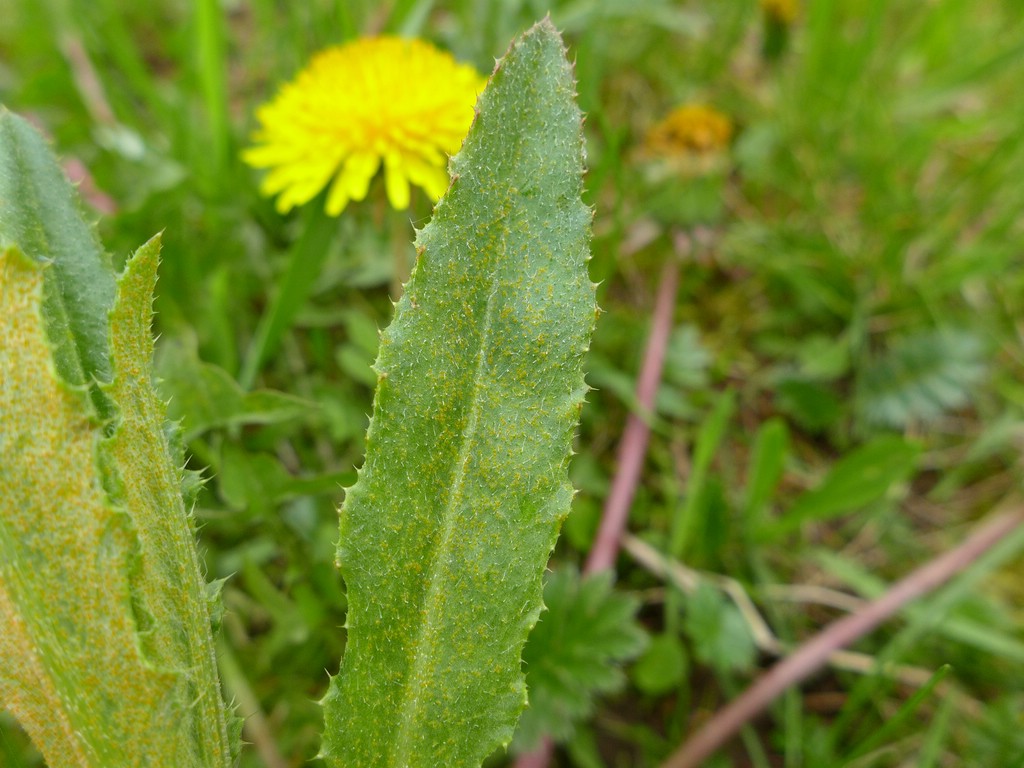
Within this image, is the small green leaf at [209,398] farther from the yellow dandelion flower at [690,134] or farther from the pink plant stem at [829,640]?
the yellow dandelion flower at [690,134]

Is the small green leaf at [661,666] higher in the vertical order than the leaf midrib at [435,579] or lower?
lower

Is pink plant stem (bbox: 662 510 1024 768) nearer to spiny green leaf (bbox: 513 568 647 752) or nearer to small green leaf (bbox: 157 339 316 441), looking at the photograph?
spiny green leaf (bbox: 513 568 647 752)

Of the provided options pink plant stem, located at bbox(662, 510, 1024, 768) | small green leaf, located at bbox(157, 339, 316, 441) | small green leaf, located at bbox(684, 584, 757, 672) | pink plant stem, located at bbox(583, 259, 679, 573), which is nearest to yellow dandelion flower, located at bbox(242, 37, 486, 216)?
small green leaf, located at bbox(157, 339, 316, 441)

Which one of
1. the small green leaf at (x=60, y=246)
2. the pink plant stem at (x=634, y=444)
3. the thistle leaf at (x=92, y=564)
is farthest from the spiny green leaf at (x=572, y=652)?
the small green leaf at (x=60, y=246)

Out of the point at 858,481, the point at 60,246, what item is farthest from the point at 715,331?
the point at 60,246

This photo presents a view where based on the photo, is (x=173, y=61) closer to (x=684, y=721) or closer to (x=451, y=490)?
(x=451, y=490)

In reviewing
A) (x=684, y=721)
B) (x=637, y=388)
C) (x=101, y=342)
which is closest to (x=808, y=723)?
(x=684, y=721)

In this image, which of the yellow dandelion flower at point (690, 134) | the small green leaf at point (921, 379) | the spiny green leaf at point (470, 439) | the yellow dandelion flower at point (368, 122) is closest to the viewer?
the spiny green leaf at point (470, 439)

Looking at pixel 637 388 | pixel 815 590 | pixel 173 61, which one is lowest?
pixel 815 590
